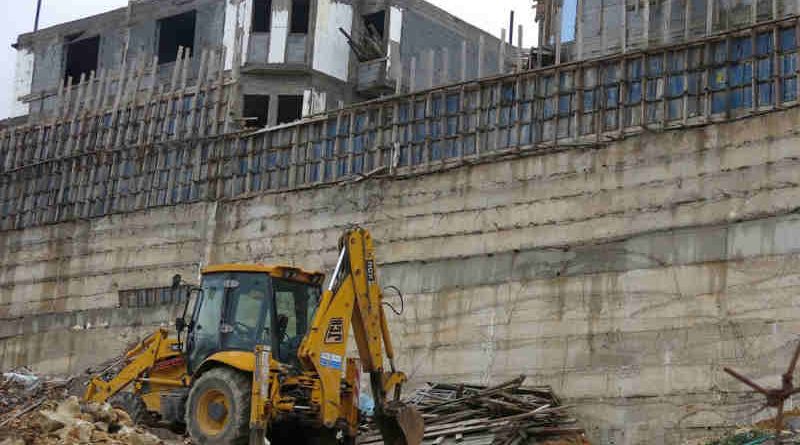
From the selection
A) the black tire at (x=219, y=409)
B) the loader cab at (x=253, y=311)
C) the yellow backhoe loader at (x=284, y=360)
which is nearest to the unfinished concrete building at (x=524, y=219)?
the yellow backhoe loader at (x=284, y=360)

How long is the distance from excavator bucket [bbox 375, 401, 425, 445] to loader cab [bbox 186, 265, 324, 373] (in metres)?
1.31

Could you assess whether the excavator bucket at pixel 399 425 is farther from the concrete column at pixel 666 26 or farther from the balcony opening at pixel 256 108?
the balcony opening at pixel 256 108

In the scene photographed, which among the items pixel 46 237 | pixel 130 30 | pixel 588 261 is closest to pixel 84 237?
pixel 46 237

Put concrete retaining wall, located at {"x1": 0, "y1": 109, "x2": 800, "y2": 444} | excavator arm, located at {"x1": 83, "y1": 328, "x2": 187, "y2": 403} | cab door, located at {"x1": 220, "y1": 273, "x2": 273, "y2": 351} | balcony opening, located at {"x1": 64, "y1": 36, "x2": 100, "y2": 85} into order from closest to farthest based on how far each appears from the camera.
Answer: cab door, located at {"x1": 220, "y1": 273, "x2": 273, "y2": 351} < excavator arm, located at {"x1": 83, "y1": 328, "x2": 187, "y2": 403} < concrete retaining wall, located at {"x1": 0, "y1": 109, "x2": 800, "y2": 444} < balcony opening, located at {"x1": 64, "y1": 36, "x2": 100, "y2": 85}

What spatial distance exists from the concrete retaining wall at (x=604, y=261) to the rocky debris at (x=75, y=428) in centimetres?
734

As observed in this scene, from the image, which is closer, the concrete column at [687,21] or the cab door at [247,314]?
the cab door at [247,314]

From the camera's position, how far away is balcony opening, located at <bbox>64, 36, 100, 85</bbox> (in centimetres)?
3222

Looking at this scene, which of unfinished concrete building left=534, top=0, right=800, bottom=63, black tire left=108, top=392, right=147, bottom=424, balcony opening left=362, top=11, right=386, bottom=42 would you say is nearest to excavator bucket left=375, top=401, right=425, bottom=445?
black tire left=108, top=392, right=147, bottom=424

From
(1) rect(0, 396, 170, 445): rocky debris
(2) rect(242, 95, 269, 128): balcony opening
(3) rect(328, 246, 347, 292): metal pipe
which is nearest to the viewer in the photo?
(1) rect(0, 396, 170, 445): rocky debris

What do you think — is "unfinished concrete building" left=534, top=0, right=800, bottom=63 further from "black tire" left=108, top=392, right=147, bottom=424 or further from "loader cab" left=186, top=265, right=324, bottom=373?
"black tire" left=108, top=392, right=147, bottom=424

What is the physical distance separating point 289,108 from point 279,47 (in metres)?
2.04

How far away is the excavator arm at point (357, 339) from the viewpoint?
12.8m

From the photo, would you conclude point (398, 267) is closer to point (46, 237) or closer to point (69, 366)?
point (69, 366)

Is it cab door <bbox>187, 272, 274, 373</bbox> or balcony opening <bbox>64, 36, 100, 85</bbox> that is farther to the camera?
balcony opening <bbox>64, 36, 100, 85</bbox>
